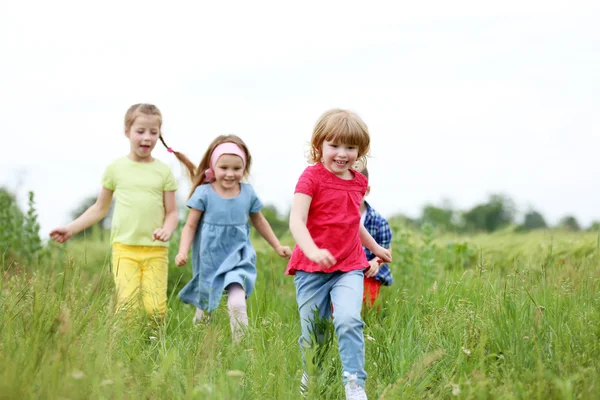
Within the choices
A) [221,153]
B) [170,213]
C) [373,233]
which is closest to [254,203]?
[221,153]

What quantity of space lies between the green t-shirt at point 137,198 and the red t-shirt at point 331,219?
183 cm

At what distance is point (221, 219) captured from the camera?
17.4 ft

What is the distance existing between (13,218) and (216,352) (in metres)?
4.39

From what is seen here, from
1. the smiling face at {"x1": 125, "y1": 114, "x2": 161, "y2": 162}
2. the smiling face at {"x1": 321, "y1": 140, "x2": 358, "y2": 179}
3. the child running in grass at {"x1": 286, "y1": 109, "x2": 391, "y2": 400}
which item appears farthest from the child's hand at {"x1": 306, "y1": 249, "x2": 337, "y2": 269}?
the smiling face at {"x1": 125, "y1": 114, "x2": 161, "y2": 162}

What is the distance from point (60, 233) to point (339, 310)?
2.53 metres

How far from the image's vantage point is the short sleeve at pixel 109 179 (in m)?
5.64

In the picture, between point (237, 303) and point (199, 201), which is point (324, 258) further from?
point (199, 201)

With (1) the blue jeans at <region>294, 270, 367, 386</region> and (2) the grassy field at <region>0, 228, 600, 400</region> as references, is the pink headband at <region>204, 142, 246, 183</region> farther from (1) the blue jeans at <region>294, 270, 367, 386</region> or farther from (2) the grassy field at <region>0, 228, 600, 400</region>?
(1) the blue jeans at <region>294, 270, 367, 386</region>

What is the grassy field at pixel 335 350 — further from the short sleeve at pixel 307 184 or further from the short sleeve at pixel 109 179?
the short sleeve at pixel 109 179

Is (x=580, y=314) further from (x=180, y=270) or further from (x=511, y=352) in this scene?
(x=180, y=270)

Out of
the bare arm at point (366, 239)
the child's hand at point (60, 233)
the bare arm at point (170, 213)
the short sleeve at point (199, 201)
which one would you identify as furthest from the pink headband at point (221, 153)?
the bare arm at point (366, 239)

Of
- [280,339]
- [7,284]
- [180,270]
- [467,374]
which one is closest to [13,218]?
[180,270]

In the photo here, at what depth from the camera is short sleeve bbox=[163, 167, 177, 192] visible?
563 centimetres

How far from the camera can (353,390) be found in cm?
370
